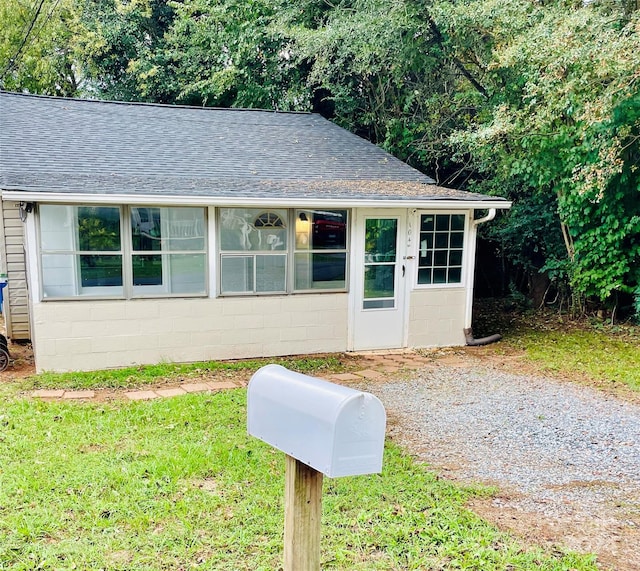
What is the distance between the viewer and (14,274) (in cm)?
842

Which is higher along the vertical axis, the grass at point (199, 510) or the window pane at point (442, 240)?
the window pane at point (442, 240)

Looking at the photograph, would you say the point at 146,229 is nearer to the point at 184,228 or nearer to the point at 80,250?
the point at 184,228

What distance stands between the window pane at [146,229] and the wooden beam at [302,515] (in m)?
5.42

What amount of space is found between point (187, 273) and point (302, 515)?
554 cm

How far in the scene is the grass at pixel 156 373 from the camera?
19.7 ft

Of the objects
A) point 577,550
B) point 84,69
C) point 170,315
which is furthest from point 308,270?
point 84,69

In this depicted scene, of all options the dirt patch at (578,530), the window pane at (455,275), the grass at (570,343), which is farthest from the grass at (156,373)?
the dirt patch at (578,530)

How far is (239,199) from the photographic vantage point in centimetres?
664

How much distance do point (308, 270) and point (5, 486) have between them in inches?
183

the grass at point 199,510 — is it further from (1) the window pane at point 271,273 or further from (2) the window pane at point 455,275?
(2) the window pane at point 455,275

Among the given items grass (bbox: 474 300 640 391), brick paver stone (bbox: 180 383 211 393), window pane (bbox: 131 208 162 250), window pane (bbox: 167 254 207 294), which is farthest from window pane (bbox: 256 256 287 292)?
grass (bbox: 474 300 640 391)

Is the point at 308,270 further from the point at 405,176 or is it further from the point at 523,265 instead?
the point at 523,265

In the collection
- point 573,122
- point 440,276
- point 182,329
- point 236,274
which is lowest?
point 182,329

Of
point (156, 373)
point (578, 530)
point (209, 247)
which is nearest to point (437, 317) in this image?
point (209, 247)
